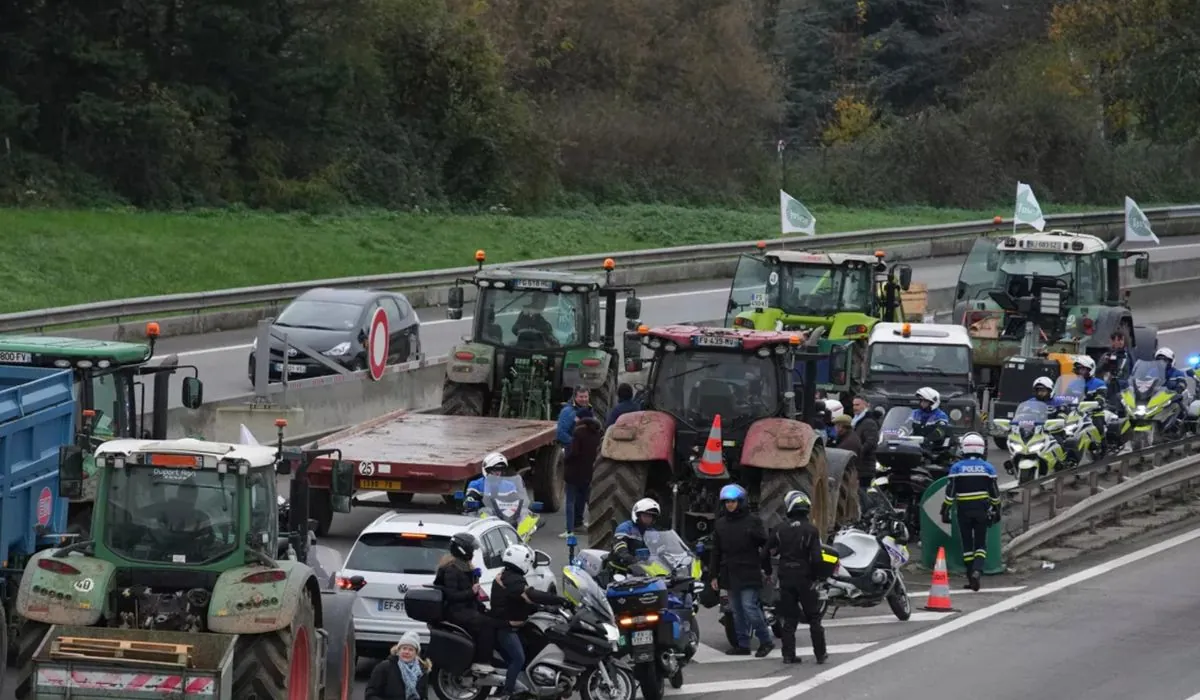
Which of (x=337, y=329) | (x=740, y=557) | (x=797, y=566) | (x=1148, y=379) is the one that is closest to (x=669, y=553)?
(x=740, y=557)

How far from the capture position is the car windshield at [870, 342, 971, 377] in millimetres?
29594

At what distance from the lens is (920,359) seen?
97.3 ft

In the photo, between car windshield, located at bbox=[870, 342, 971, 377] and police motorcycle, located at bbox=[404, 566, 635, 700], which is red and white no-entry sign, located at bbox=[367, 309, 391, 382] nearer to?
car windshield, located at bbox=[870, 342, 971, 377]

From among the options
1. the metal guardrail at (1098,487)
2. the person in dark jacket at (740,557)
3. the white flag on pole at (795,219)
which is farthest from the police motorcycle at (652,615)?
the white flag on pole at (795,219)

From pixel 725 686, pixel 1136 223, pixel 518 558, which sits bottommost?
pixel 725 686

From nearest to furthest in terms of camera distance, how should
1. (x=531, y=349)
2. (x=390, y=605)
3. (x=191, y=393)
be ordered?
(x=390, y=605), (x=191, y=393), (x=531, y=349)

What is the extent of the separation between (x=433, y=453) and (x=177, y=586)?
29.1 ft

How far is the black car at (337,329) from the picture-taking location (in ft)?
104

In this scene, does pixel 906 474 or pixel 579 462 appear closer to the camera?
pixel 579 462

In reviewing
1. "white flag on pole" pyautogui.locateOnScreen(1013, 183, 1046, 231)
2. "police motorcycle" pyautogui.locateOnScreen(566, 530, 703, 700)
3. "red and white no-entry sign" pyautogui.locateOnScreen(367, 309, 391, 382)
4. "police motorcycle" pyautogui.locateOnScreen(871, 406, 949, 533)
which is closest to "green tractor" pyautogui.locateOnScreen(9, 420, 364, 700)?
"police motorcycle" pyautogui.locateOnScreen(566, 530, 703, 700)

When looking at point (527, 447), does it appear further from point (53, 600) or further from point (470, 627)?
point (53, 600)

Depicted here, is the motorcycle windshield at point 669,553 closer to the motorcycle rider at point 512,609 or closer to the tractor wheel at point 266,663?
the motorcycle rider at point 512,609

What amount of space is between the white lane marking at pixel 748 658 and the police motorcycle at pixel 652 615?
1.09 meters

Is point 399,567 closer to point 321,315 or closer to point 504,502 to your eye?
point 504,502
